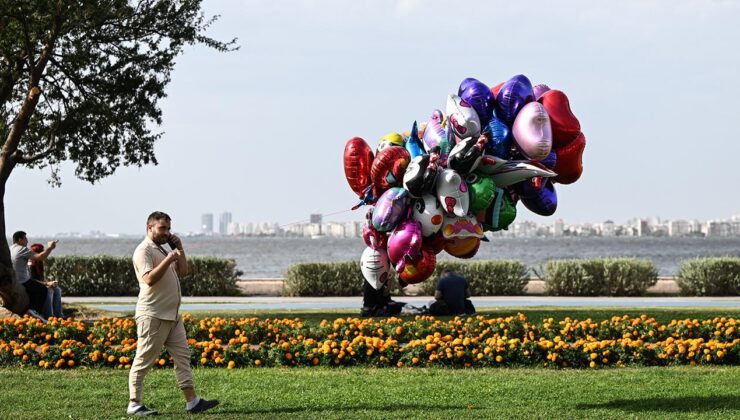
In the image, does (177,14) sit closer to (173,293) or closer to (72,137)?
(72,137)

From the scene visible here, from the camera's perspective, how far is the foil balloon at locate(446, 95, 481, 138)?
8.91 meters

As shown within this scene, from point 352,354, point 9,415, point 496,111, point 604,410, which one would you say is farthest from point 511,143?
point 9,415

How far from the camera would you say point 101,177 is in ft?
60.8

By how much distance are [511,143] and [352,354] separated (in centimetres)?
332

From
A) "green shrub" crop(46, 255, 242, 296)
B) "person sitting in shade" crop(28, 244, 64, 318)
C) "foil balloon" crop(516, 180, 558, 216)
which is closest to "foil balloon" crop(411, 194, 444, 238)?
"foil balloon" crop(516, 180, 558, 216)

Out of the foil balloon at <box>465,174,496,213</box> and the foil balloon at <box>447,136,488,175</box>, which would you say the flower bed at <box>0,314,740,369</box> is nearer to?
the foil balloon at <box>465,174,496,213</box>

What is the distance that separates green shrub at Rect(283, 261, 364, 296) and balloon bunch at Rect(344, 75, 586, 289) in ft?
51.6

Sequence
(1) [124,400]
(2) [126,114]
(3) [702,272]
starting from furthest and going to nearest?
1. (3) [702,272]
2. (2) [126,114]
3. (1) [124,400]

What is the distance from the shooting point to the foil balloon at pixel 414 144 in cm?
929

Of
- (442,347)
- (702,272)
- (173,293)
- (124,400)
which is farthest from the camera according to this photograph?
Result: (702,272)

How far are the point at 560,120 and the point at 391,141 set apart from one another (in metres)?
1.62

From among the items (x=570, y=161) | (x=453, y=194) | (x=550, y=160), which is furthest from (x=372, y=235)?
(x=570, y=161)

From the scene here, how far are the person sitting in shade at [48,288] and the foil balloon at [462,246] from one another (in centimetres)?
868

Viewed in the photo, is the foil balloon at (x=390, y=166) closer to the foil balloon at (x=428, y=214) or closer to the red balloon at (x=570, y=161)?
A: the foil balloon at (x=428, y=214)
